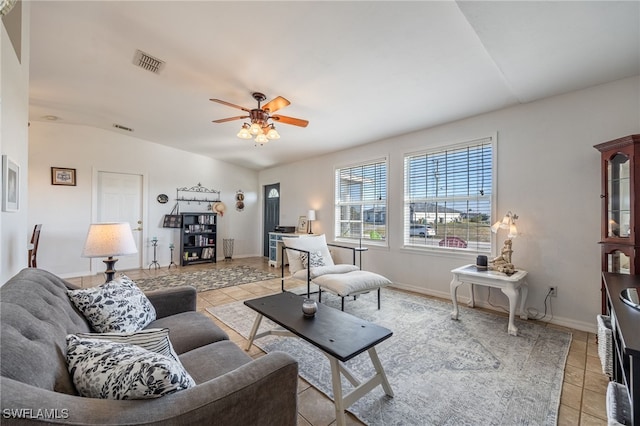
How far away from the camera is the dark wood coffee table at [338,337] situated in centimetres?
146

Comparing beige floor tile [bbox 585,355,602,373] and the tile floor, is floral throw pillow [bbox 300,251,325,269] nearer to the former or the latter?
the tile floor

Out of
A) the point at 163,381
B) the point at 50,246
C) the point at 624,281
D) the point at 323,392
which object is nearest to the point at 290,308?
the point at 323,392

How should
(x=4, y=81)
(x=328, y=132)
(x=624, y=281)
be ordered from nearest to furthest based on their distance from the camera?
(x=4, y=81)
(x=624, y=281)
(x=328, y=132)

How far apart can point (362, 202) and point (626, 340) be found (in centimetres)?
379

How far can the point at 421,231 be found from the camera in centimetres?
393

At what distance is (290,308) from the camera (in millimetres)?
2117

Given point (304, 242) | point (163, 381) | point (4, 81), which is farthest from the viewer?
point (304, 242)

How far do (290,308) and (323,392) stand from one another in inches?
24.2

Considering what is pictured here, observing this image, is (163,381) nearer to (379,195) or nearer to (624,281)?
(624,281)

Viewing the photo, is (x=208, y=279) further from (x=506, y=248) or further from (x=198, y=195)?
(x=506, y=248)

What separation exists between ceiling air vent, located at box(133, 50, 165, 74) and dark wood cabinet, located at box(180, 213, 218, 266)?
12.3 ft

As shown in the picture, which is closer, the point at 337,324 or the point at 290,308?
the point at 337,324

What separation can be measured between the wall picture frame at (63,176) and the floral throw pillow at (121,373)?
5.42m

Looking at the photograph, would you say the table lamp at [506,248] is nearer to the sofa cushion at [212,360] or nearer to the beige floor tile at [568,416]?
the beige floor tile at [568,416]
